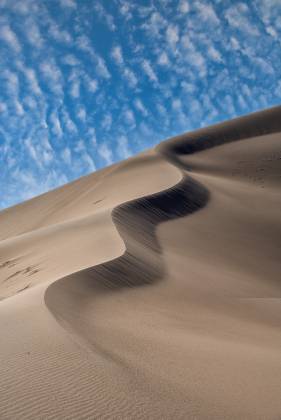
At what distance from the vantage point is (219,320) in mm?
8727

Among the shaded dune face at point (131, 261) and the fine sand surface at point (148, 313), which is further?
the shaded dune face at point (131, 261)

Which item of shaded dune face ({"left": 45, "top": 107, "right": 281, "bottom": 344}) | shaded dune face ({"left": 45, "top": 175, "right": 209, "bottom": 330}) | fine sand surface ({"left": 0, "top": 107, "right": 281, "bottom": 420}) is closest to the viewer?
fine sand surface ({"left": 0, "top": 107, "right": 281, "bottom": 420})

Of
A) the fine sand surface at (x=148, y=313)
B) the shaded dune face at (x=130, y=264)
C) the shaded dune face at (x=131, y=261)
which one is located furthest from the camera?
the shaded dune face at (x=130, y=264)

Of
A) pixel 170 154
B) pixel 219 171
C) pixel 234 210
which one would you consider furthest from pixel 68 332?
pixel 170 154

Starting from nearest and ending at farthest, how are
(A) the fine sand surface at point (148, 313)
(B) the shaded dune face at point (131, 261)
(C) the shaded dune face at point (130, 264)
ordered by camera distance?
(A) the fine sand surface at point (148, 313), (B) the shaded dune face at point (131, 261), (C) the shaded dune face at point (130, 264)

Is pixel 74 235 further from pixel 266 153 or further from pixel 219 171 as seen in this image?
pixel 266 153

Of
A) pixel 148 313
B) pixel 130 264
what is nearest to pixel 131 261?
pixel 130 264

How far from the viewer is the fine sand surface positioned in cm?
446

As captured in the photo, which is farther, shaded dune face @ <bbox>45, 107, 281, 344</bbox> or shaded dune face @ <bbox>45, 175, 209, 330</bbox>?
shaded dune face @ <bbox>45, 175, 209, 330</bbox>

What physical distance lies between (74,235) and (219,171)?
22.8 m

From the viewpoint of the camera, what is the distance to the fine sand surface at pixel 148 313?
4.46 meters

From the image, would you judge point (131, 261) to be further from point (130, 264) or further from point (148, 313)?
point (148, 313)

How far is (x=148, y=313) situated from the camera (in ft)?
27.5

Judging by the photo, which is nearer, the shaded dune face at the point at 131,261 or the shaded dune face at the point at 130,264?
the shaded dune face at the point at 131,261
